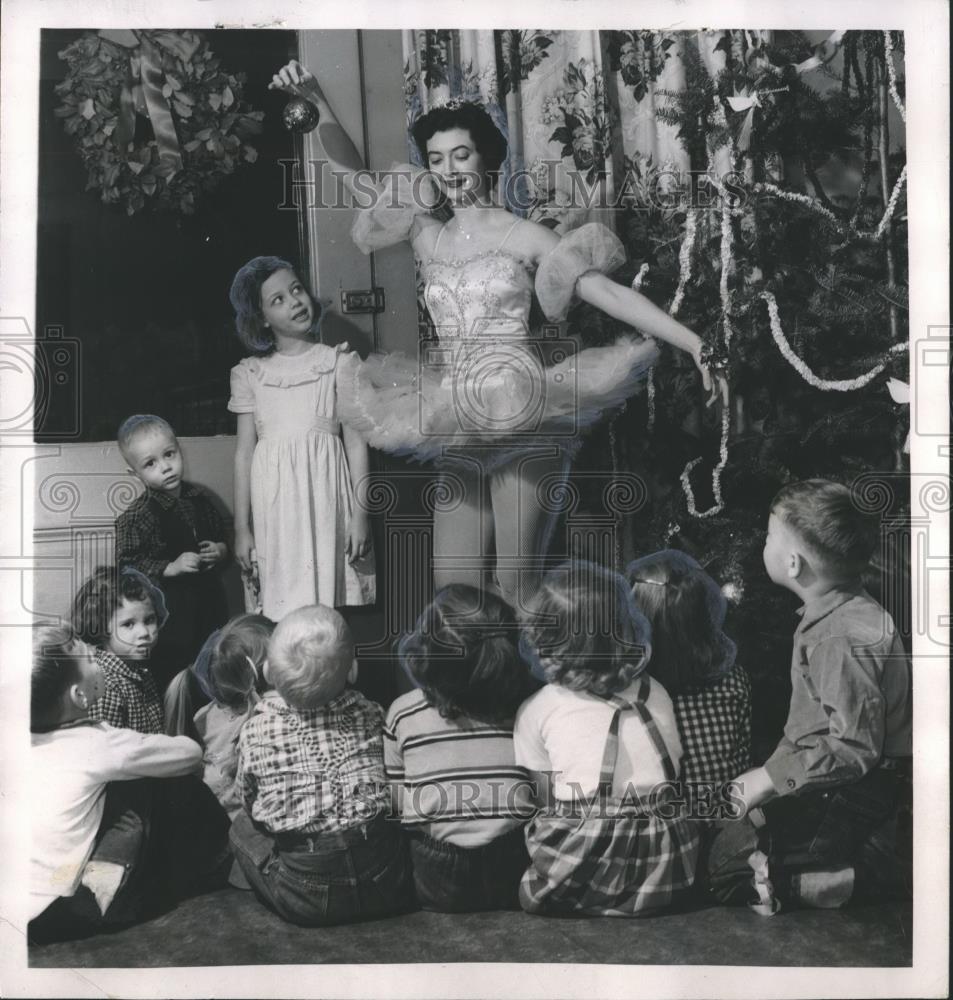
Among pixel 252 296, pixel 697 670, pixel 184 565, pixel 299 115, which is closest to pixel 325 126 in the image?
pixel 299 115

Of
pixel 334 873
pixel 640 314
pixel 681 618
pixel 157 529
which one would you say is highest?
pixel 640 314

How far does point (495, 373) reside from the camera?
2.73 meters

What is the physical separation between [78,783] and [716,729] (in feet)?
5.84

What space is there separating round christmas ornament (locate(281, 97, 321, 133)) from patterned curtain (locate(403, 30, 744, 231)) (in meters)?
0.28

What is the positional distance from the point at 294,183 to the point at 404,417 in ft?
2.42

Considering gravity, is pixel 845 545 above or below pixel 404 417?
below

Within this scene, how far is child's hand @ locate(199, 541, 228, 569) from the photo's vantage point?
2.77 m

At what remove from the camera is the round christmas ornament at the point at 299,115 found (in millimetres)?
A: 2766

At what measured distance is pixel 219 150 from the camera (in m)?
2.77

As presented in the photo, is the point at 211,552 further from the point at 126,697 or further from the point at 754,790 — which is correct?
the point at 754,790

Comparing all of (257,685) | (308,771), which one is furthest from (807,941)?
(257,685)

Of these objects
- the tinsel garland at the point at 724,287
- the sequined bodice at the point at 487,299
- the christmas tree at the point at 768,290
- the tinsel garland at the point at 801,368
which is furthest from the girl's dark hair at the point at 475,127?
the tinsel garland at the point at 801,368

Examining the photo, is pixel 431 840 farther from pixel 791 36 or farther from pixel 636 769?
pixel 791 36

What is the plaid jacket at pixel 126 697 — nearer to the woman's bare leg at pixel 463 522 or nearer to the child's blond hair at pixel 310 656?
the child's blond hair at pixel 310 656
